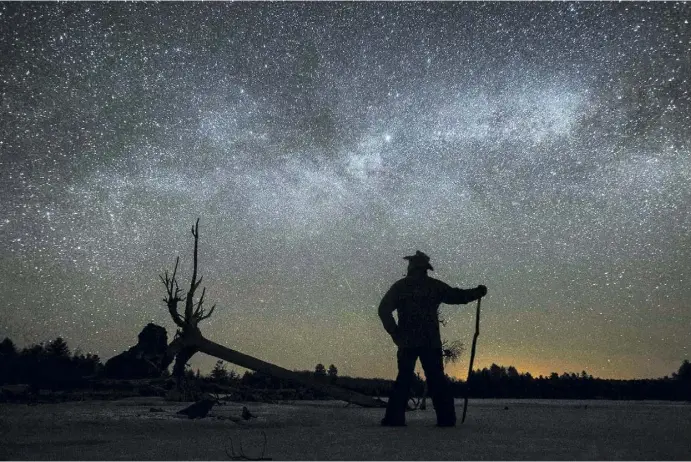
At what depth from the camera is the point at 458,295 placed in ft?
28.8

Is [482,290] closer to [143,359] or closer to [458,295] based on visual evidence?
[458,295]

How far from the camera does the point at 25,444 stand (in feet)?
18.9

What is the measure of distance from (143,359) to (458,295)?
6191 mm

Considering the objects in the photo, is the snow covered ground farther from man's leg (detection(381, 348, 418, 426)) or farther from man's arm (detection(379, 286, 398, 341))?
man's arm (detection(379, 286, 398, 341))

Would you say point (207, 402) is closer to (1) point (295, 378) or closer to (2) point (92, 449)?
(1) point (295, 378)

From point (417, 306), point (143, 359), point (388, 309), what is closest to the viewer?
point (417, 306)

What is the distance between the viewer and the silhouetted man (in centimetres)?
809

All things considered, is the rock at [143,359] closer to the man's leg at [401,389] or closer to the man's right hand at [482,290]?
the man's leg at [401,389]

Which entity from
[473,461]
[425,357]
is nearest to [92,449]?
[473,461]

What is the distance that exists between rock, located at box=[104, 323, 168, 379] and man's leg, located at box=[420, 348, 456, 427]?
5184 mm

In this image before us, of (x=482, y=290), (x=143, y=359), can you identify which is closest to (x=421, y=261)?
(x=482, y=290)

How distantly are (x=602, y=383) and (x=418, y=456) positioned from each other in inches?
1488

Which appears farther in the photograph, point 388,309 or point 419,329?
point 388,309

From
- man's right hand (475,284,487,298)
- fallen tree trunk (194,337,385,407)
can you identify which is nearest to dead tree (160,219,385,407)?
Result: fallen tree trunk (194,337,385,407)
